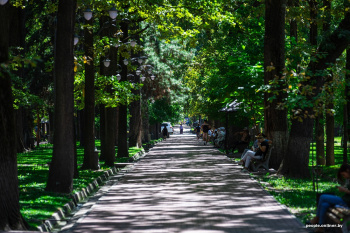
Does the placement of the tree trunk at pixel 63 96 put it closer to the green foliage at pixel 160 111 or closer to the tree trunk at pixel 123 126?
the tree trunk at pixel 123 126

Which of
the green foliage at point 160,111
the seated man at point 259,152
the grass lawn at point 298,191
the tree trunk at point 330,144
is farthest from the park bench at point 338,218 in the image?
the green foliage at point 160,111

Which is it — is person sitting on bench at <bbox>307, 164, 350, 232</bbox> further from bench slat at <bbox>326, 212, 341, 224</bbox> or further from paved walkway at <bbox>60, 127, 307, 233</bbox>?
paved walkway at <bbox>60, 127, 307, 233</bbox>

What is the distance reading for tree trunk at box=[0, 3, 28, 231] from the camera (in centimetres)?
1035

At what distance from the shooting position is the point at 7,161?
35.0 ft

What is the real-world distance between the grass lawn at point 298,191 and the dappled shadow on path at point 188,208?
0.87 ft

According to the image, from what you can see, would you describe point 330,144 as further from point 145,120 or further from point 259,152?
point 145,120

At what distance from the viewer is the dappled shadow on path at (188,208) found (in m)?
10.9

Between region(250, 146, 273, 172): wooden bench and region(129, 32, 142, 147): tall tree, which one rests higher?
region(129, 32, 142, 147): tall tree

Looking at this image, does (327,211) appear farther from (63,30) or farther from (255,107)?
Answer: (255,107)

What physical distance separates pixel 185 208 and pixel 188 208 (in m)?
0.06

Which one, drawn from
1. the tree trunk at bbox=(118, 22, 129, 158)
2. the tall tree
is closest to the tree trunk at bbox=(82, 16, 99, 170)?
the tree trunk at bbox=(118, 22, 129, 158)

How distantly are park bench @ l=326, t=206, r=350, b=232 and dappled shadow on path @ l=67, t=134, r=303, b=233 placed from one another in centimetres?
114

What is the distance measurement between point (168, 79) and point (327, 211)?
4314 cm

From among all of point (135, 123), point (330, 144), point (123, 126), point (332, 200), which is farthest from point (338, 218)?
point (135, 123)
